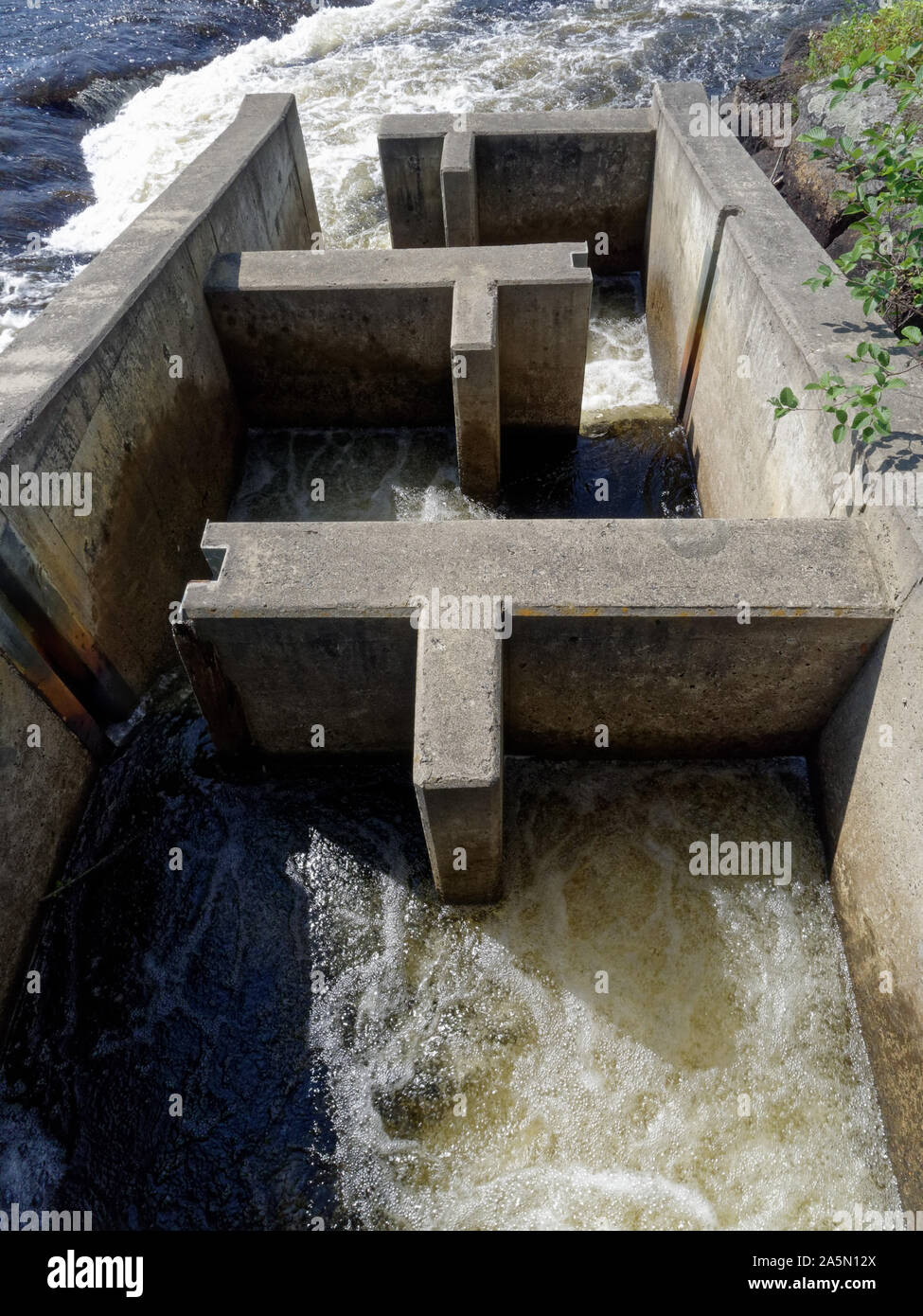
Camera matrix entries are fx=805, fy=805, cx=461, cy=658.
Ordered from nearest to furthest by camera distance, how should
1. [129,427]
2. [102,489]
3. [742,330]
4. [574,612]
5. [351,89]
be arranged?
[574,612] < [102,489] < [129,427] < [742,330] < [351,89]

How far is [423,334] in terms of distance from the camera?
7195mm

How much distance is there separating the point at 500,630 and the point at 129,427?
341 centimetres

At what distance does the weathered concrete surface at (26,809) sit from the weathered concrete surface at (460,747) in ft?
7.83

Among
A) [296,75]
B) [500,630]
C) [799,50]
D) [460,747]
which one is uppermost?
[296,75]

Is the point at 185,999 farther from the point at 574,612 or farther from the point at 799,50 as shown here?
the point at 799,50

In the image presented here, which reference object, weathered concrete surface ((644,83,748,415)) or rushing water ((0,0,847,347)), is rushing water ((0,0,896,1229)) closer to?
weathered concrete surface ((644,83,748,415))

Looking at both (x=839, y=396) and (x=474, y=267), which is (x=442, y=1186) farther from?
(x=474, y=267)

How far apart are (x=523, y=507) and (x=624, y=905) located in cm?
387

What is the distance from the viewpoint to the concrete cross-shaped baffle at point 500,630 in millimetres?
4242

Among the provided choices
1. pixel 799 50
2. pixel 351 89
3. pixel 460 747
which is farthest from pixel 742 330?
pixel 351 89

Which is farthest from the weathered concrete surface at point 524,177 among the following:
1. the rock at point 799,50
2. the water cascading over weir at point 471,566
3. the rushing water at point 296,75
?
the rock at point 799,50

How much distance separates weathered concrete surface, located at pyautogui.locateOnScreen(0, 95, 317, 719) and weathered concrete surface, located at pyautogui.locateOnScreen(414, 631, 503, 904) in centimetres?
243

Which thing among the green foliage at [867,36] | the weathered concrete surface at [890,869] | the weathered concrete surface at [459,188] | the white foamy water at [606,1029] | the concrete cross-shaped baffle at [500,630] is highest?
the green foliage at [867,36]

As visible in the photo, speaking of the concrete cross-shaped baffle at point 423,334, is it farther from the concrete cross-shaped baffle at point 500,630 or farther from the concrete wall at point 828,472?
the concrete cross-shaped baffle at point 500,630
